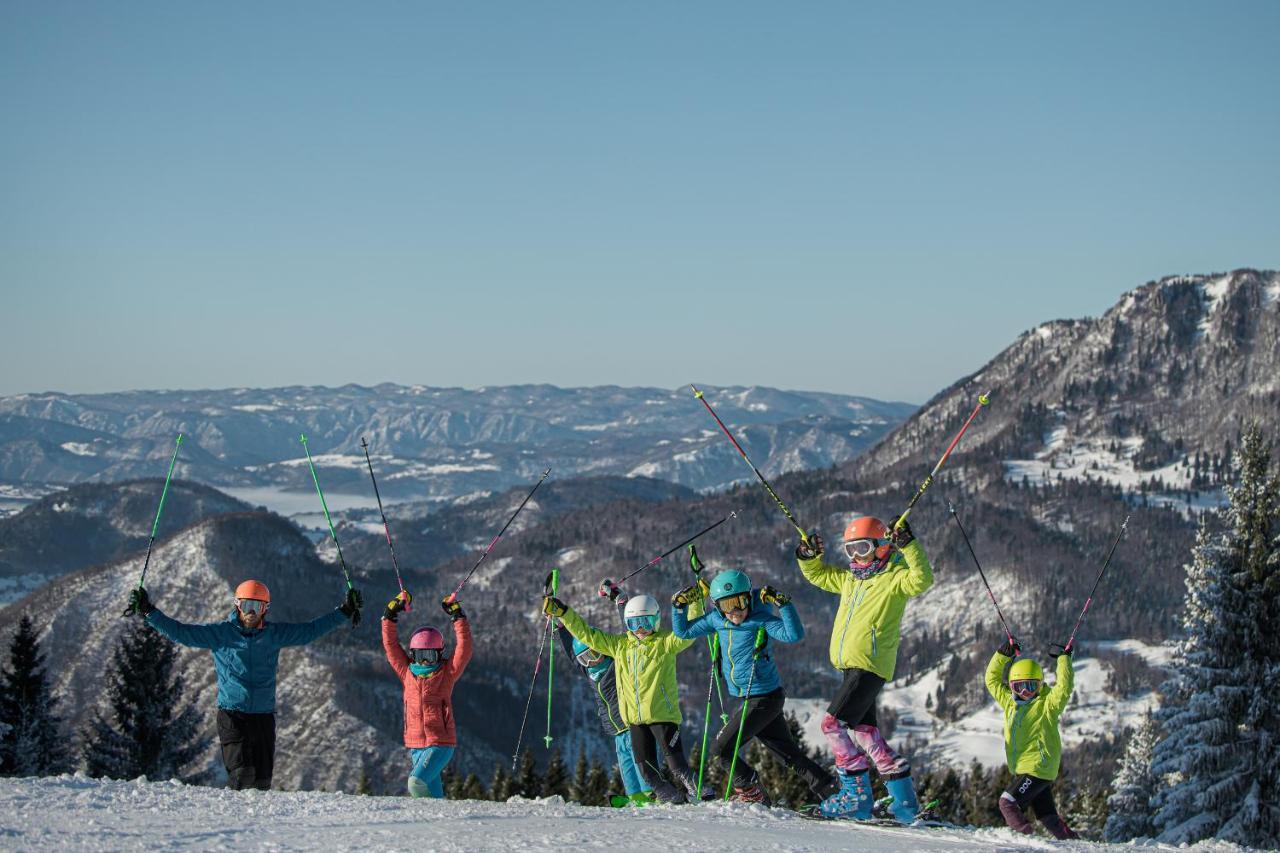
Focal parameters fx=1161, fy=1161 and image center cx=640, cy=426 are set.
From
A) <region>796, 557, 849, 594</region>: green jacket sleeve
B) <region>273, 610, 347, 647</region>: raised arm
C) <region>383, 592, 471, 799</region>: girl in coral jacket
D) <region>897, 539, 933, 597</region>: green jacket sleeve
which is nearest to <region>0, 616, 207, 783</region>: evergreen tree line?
<region>273, 610, 347, 647</region>: raised arm

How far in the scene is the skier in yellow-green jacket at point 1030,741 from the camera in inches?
527

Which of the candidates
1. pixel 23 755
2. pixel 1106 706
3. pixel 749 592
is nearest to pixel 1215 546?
pixel 749 592

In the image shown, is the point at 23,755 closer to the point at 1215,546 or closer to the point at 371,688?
the point at 1215,546

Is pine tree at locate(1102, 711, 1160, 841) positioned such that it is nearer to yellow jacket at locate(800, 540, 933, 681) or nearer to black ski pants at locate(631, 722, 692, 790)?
yellow jacket at locate(800, 540, 933, 681)

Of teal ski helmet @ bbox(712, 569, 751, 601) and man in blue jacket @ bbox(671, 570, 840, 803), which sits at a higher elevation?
teal ski helmet @ bbox(712, 569, 751, 601)

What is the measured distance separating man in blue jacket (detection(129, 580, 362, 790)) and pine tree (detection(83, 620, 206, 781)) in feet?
98.3

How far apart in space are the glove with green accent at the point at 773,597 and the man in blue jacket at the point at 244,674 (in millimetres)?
4984

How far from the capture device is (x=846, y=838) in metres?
10.2

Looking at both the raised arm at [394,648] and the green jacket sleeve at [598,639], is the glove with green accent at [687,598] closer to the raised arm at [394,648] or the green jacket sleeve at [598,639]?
the green jacket sleeve at [598,639]

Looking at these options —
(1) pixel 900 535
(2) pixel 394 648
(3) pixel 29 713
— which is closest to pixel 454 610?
(2) pixel 394 648

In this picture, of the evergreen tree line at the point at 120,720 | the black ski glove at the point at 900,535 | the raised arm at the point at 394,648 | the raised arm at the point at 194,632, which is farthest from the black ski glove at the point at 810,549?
the evergreen tree line at the point at 120,720

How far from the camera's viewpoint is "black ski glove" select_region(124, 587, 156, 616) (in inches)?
487

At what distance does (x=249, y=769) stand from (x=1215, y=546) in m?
17.8

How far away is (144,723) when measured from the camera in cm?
4144
